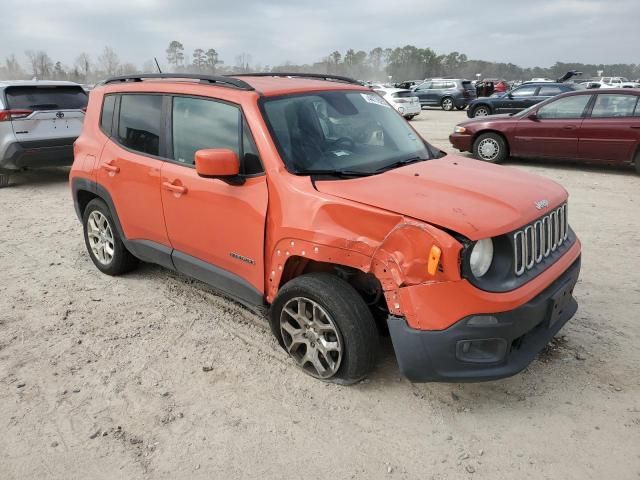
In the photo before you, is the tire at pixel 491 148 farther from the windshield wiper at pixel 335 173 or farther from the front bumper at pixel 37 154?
the windshield wiper at pixel 335 173

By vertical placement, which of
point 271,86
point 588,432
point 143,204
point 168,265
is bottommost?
point 588,432

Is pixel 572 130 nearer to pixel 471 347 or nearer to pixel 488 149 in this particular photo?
pixel 488 149

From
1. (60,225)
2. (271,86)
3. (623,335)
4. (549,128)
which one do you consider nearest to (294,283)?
(271,86)

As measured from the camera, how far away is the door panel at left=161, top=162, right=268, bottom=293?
10.6 ft

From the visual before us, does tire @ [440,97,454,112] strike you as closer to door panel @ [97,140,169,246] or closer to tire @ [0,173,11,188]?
tire @ [0,173,11,188]

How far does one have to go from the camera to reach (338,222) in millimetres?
2797

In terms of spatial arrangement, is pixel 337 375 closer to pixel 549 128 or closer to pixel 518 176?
pixel 518 176

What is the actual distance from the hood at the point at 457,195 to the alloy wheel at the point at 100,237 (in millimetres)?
2660

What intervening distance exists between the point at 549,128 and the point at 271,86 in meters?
7.86

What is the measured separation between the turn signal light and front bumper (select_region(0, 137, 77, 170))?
7922mm

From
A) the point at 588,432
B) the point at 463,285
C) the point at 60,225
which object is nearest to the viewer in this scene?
the point at 463,285

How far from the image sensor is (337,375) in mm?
3039

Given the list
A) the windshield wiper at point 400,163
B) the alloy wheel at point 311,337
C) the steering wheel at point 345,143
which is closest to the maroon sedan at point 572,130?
the windshield wiper at point 400,163

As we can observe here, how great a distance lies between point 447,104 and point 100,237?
24.2 meters
